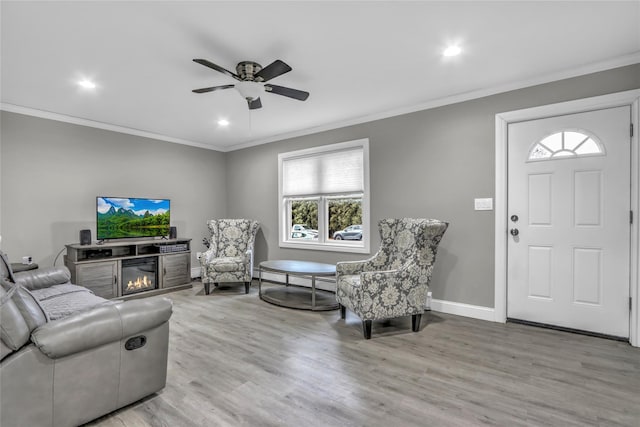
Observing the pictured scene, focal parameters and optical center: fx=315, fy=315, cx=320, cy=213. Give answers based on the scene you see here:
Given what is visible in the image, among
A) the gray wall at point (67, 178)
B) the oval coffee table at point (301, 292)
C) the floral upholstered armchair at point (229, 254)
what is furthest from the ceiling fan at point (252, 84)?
the gray wall at point (67, 178)

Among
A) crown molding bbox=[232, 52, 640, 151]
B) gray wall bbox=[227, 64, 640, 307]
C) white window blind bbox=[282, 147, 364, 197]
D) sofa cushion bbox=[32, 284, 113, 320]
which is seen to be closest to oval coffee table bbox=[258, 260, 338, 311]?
gray wall bbox=[227, 64, 640, 307]

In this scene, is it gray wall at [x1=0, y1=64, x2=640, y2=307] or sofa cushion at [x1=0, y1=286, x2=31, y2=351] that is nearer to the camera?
sofa cushion at [x1=0, y1=286, x2=31, y2=351]

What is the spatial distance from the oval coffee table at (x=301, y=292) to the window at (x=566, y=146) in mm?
2461

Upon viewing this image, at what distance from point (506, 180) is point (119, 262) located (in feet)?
15.7

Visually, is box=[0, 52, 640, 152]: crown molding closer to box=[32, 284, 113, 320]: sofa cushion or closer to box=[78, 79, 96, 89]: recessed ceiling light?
box=[78, 79, 96, 89]: recessed ceiling light

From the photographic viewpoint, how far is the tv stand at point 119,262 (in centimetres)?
391

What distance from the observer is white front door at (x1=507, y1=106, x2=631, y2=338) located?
2789 mm

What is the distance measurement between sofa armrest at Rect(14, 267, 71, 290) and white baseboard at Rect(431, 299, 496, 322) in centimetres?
393

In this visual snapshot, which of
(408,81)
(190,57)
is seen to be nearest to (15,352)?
(190,57)

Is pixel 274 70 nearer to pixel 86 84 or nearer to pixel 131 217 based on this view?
pixel 86 84

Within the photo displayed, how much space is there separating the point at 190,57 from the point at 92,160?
9.11 feet

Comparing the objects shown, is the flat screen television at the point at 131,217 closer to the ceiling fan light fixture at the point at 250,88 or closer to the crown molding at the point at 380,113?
the crown molding at the point at 380,113

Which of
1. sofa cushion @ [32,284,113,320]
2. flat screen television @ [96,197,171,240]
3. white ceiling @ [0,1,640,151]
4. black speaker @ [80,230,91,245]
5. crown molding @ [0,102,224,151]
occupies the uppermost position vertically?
white ceiling @ [0,1,640,151]

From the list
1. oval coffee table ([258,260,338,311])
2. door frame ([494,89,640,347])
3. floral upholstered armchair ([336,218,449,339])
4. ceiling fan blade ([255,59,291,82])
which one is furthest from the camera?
oval coffee table ([258,260,338,311])
